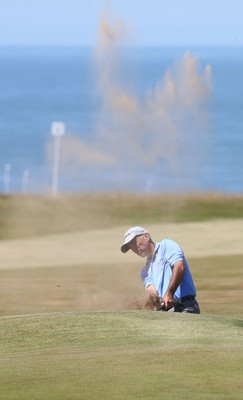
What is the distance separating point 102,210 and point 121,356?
1389 centimetres

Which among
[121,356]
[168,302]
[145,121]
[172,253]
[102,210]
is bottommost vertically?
[121,356]

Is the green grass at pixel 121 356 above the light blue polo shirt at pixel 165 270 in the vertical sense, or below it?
below

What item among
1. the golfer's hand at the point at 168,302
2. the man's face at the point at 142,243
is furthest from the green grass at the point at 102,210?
the golfer's hand at the point at 168,302

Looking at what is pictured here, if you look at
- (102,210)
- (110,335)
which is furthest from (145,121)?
(110,335)

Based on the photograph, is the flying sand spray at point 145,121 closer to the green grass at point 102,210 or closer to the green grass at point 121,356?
the green grass at point 102,210

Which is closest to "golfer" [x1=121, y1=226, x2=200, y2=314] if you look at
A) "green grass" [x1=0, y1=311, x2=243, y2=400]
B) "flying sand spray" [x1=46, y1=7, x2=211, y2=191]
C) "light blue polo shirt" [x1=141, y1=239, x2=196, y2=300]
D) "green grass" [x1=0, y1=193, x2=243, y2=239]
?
"light blue polo shirt" [x1=141, y1=239, x2=196, y2=300]

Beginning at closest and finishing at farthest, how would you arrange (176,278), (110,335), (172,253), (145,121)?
(110,335) → (176,278) → (172,253) → (145,121)

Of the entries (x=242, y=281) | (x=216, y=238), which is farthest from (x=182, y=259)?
(x=216, y=238)

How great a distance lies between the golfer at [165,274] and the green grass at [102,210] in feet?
30.9

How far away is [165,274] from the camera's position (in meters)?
13.1

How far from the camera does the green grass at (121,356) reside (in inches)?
321

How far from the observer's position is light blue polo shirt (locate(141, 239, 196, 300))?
1291 cm

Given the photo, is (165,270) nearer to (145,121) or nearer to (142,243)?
(142,243)

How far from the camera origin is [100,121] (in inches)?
822
